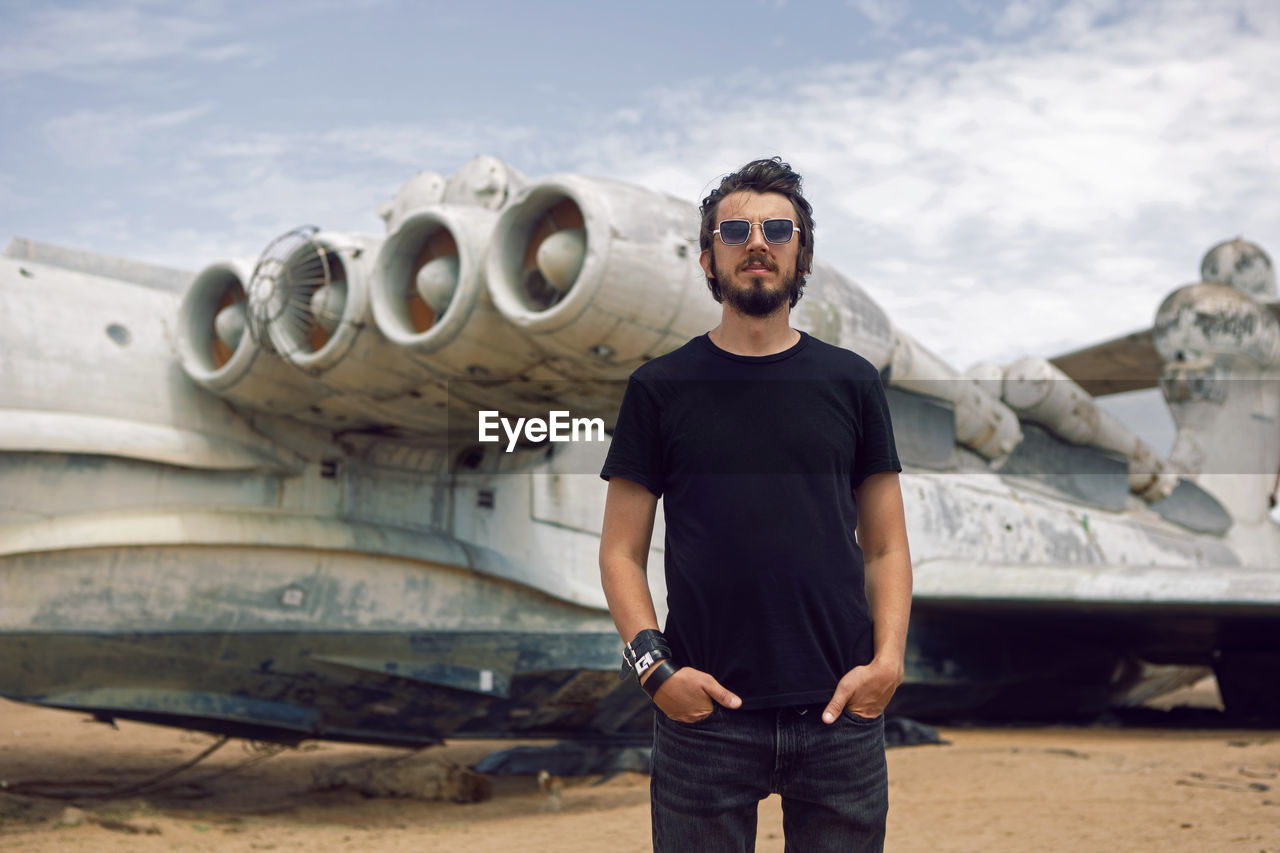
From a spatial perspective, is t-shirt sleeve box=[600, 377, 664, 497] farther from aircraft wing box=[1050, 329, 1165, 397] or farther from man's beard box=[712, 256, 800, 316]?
aircraft wing box=[1050, 329, 1165, 397]

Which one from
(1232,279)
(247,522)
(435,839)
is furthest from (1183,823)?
(1232,279)

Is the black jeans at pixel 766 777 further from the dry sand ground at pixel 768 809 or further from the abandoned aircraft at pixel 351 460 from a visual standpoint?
the abandoned aircraft at pixel 351 460

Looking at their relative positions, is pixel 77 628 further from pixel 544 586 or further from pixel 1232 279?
pixel 1232 279

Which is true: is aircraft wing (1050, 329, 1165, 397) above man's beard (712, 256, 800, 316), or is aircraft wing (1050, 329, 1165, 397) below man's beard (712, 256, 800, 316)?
above

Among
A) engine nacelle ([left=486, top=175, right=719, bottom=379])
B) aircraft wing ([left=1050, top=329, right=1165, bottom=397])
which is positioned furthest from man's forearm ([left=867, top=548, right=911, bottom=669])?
aircraft wing ([left=1050, top=329, right=1165, bottom=397])

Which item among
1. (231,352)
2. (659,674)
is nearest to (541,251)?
(231,352)

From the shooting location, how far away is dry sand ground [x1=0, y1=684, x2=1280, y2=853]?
5074 millimetres

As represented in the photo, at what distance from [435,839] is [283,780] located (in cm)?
313

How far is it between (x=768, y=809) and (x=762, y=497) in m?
4.68

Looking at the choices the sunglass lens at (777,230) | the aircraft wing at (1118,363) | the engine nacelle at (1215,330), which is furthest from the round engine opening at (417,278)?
the aircraft wing at (1118,363)

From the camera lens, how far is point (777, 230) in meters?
1.98

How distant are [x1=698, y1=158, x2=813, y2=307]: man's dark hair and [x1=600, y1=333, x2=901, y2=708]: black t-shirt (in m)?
0.15

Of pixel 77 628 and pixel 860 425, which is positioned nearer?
pixel 860 425

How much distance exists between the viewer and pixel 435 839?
5.72m
